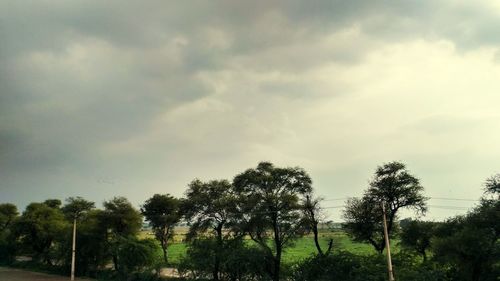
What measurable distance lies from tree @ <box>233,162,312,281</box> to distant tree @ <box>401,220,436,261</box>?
49.5 feet

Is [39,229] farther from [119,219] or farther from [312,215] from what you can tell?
[312,215]

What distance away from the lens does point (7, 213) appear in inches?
3809

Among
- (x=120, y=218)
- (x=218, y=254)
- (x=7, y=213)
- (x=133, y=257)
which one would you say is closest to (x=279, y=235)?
(x=218, y=254)

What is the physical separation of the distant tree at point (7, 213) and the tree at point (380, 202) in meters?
81.4

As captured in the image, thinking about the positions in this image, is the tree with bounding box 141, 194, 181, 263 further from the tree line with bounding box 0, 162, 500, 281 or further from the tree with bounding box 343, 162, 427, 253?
the tree with bounding box 343, 162, 427, 253

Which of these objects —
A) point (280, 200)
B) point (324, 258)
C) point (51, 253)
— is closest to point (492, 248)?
point (324, 258)

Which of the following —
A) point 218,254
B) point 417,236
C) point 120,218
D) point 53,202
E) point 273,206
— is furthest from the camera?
point 53,202

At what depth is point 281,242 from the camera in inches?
1508

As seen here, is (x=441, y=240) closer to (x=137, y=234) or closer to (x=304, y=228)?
(x=304, y=228)

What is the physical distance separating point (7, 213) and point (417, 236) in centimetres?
8949

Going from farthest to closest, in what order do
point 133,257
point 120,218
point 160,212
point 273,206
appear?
point 160,212 < point 120,218 < point 133,257 < point 273,206

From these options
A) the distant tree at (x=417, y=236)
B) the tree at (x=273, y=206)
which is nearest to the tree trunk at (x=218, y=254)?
the tree at (x=273, y=206)

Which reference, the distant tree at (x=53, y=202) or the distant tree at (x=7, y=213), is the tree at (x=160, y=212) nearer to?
the distant tree at (x=53, y=202)

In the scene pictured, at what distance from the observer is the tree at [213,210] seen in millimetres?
42156
